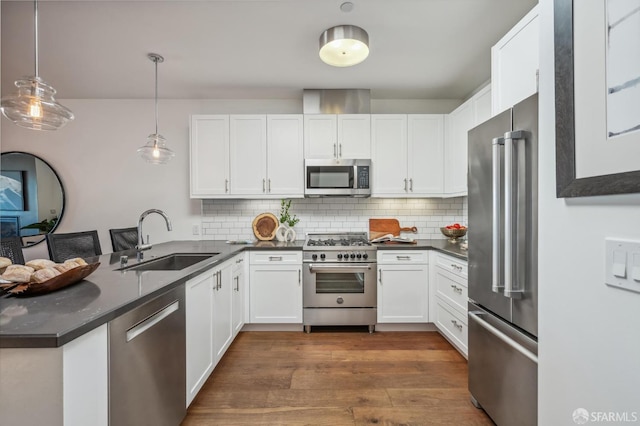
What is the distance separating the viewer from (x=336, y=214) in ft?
11.8

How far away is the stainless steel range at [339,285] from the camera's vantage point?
2977 mm

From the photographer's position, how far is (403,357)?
246cm

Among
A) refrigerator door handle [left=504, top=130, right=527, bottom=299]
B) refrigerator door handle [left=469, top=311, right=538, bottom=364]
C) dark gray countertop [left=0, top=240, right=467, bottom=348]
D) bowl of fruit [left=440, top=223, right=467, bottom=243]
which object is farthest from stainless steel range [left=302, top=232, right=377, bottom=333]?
refrigerator door handle [left=504, top=130, right=527, bottom=299]

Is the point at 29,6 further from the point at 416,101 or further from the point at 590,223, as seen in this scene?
the point at 416,101

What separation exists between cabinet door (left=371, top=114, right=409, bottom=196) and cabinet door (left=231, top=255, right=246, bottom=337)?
65.0 inches

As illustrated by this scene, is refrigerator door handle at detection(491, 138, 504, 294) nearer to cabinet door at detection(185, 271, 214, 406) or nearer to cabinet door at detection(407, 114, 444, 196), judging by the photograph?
cabinet door at detection(185, 271, 214, 406)

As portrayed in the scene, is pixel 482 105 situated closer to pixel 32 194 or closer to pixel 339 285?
pixel 339 285

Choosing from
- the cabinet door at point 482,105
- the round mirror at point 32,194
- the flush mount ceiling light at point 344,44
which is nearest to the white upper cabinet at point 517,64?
the cabinet door at point 482,105

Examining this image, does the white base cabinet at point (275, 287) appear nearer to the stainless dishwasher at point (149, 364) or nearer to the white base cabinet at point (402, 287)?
the white base cabinet at point (402, 287)

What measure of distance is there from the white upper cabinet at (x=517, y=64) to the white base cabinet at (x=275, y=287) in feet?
7.07

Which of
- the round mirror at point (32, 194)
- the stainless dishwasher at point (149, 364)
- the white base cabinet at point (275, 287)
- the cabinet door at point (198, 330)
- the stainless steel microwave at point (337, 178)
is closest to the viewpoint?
the stainless dishwasher at point (149, 364)

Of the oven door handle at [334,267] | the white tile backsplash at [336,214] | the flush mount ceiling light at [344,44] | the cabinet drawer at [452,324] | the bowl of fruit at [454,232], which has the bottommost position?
the cabinet drawer at [452,324]

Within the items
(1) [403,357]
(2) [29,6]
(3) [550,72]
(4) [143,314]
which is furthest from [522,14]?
(2) [29,6]

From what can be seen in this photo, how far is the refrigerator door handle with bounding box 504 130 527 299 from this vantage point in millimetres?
1334
